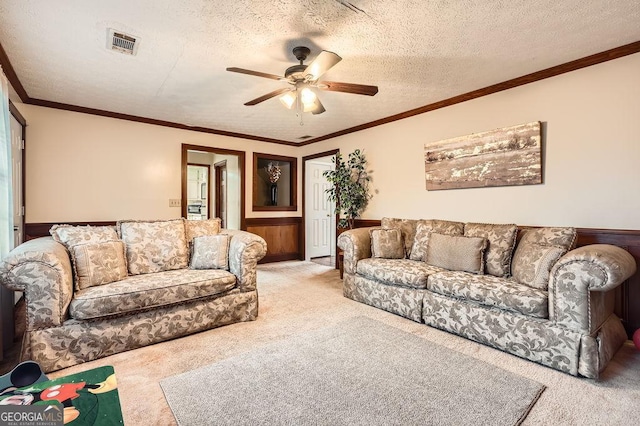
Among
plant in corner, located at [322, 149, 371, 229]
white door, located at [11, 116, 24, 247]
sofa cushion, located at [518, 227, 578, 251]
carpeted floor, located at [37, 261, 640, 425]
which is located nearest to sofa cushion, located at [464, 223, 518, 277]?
sofa cushion, located at [518, 227, 578, 251]

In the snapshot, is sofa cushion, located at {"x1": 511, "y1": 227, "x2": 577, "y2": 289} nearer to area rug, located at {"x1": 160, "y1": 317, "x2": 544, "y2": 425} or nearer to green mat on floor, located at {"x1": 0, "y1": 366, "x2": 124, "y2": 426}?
area rug, located at {"x1": 160, "y1": 317, "x2": 544, "y2": 425}

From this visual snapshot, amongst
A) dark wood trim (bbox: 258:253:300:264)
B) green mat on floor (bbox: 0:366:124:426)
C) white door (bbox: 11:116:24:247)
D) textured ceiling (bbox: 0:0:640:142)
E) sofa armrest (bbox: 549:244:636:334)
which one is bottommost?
dark wood trim (bbox: 258:253:300:264)

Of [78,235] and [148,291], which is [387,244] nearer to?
[148,291]

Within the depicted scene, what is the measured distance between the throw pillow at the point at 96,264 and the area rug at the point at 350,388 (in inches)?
41.7

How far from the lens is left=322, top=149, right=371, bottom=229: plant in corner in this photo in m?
4.85

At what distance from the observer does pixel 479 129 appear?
139 inches

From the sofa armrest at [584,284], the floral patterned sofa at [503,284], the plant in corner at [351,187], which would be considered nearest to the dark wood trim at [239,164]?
the plant in corner at [351,187]

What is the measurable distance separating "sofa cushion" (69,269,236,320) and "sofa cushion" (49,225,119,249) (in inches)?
17.3

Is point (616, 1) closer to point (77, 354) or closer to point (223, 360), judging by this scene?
point (223, 360)

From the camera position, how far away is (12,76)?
3.01 meters

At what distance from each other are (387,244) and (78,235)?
3032 mm

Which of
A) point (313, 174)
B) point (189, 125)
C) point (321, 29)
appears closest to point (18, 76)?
point (189, 125)

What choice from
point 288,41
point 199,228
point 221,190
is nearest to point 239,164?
point 221,190

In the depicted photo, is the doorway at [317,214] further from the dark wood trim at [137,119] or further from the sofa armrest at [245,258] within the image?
the sofa armrest at [245,258]
